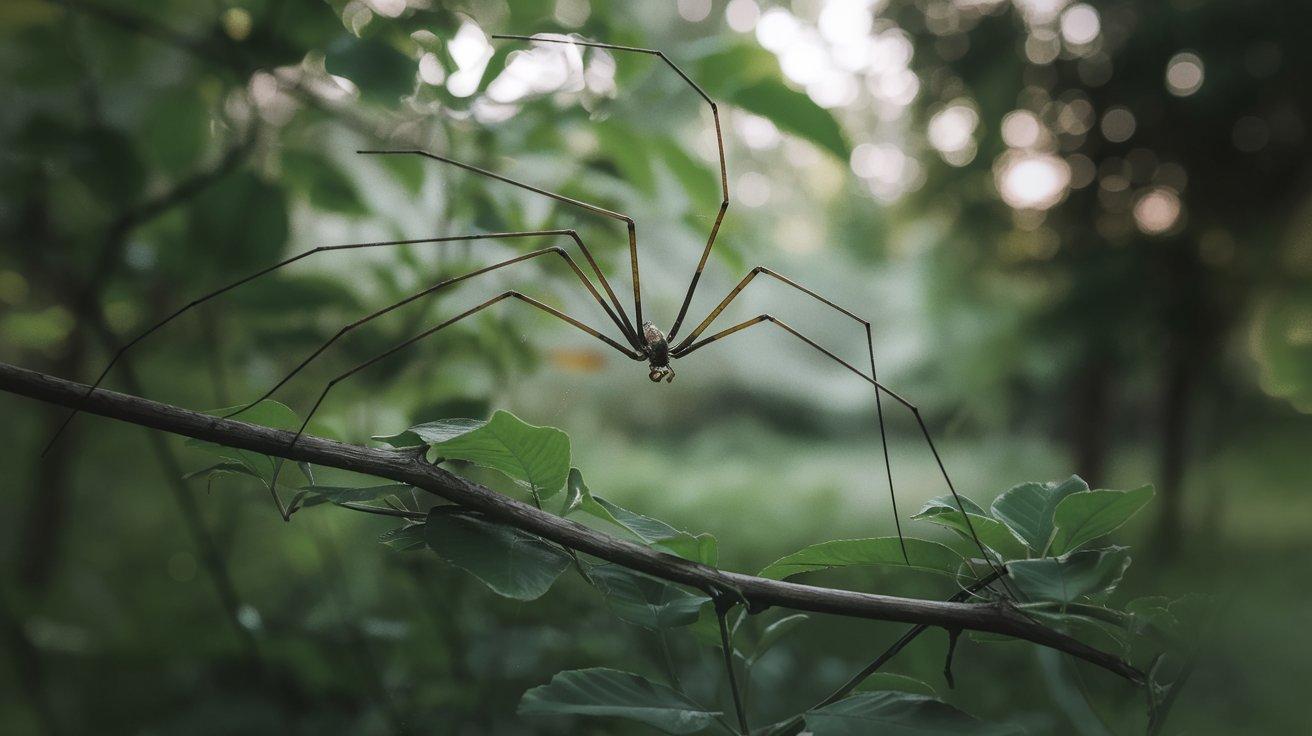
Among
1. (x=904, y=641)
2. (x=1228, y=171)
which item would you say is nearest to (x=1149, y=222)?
(x=1228, y=171)

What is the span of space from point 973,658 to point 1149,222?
1.95m

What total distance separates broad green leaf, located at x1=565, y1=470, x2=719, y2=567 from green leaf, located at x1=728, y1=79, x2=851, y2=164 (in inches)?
16.2

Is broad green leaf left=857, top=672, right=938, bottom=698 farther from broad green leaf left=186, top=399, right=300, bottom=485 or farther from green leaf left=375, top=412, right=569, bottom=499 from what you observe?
broad green leaf left=186, top=399, right=300, bottom=485

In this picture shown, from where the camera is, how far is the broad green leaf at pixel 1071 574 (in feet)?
1.03

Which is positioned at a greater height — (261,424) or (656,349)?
(656,349)

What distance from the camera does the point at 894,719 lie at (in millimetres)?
287

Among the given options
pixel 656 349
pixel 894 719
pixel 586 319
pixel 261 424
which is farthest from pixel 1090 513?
pixel 586 319

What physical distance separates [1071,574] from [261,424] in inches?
14.3

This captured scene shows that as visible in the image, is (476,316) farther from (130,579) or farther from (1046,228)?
(1046,228)

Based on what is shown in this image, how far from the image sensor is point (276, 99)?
0.91 m

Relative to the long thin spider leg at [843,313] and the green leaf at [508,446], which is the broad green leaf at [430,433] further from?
the long thin spider leg at [843,313]

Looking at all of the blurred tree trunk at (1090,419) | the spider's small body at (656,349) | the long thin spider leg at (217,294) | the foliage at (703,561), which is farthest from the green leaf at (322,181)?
the blurred tree trunk at (1090,419)

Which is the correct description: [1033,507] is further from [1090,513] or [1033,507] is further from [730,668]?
[730,668]

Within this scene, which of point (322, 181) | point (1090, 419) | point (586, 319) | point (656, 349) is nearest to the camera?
point (322, 181)
